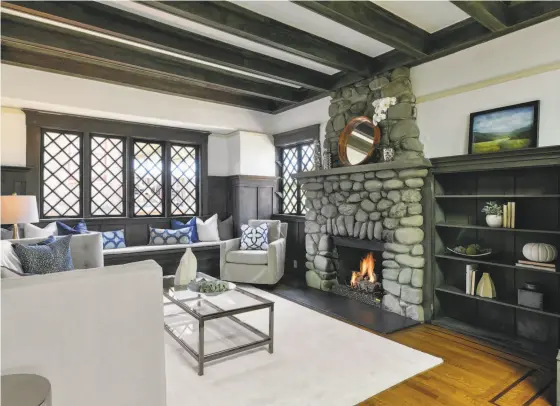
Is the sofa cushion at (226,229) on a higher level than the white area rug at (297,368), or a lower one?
higher

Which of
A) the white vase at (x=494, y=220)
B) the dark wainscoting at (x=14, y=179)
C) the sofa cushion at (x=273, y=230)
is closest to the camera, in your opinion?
the white vase at (x=494, y=220)

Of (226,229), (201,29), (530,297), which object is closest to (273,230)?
(226,229)

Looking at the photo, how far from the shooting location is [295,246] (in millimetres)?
5379

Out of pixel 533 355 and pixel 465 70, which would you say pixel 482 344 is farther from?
pixel 465 70

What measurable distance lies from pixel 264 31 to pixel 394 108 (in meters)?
1.54

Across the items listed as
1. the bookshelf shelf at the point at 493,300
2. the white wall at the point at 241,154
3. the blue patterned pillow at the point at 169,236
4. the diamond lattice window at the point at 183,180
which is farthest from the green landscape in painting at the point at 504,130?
the diamond lattice window at the point at 183,180

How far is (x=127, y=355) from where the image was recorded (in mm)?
1693

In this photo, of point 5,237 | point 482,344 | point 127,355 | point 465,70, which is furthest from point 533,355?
point 5,237

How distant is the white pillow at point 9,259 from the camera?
251 cm

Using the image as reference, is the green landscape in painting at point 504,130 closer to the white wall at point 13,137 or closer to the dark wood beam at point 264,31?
the dark wood beam at point 264,31

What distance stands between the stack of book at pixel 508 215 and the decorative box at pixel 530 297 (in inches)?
19.0

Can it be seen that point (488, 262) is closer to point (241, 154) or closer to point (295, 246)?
point (295, 246)

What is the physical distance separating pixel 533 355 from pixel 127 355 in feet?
9.26

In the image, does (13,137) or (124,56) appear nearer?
(124,56)
